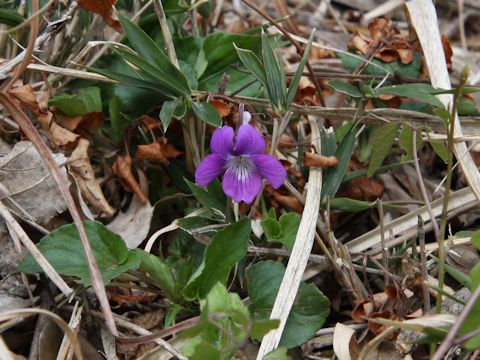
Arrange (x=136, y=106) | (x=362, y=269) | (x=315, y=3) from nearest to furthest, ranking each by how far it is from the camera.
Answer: (x=362, y=269), (x=136, y=106), (x=315, y=3)

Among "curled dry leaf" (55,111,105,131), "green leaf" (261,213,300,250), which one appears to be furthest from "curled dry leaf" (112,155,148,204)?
"green leaf" (261,213,300,250)

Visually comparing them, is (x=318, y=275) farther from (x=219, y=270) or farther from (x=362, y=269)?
(x=219, y=270)

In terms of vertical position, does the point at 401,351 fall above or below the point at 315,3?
below

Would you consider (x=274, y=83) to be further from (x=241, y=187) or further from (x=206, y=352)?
(x=206, y=352)

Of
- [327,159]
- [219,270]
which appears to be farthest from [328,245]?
[219,270]

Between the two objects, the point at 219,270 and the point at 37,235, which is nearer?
the point at 219,270

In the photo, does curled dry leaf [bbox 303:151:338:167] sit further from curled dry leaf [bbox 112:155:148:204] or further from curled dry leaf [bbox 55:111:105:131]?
curled dry leaf [bbox 55:111:105:131]
